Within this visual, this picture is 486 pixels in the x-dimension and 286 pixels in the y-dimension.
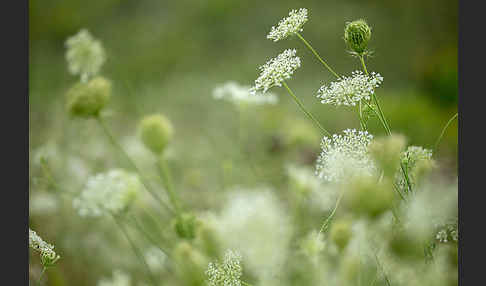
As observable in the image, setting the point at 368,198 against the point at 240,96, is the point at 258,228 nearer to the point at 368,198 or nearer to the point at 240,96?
the point at 368,198

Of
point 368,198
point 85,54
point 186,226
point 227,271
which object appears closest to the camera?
point 368,198

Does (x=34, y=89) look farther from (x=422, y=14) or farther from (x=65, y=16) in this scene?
(x=422, y=14)

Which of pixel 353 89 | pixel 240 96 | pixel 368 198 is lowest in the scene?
pixel 368 198

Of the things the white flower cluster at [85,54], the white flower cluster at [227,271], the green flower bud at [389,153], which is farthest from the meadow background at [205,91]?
the white flower cluster at [227,271]

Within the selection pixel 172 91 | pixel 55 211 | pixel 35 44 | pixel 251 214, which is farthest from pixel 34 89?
pixel 251 214

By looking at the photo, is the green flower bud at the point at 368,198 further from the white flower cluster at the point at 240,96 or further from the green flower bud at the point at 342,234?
the white flower cluster at the point at 240,96

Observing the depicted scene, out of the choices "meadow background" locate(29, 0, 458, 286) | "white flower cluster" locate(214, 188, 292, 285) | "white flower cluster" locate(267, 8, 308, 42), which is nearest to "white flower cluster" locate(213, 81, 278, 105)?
"meadow background" locate(29, 0, 458, 286)

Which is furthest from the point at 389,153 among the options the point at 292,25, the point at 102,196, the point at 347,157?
the point at 102,196
